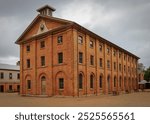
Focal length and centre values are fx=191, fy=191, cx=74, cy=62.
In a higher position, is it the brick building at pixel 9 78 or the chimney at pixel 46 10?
the chimney at pixel 46 10

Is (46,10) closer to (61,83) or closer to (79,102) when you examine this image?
(61,83)

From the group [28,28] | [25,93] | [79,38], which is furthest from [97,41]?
[25,93]

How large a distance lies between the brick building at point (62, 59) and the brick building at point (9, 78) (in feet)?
64.8

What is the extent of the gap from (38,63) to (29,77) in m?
3.40

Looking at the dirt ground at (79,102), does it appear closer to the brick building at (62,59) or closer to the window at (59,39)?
the brick building at (62,59)

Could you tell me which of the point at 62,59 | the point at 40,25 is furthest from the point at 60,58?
the point at 40,25

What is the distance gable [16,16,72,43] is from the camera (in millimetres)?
27538

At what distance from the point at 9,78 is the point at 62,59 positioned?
30495mm

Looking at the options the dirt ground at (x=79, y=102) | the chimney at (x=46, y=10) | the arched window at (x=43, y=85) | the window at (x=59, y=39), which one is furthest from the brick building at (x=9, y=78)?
the dirt ground at (x=79, y=102)

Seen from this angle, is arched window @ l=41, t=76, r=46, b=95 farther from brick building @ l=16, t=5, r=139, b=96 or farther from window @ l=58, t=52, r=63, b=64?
window @ l=58, t=52, r=63, b=64

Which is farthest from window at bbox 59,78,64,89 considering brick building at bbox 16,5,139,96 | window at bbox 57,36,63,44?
window at bbox 57,36,63,44

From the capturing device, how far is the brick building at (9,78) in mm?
49969

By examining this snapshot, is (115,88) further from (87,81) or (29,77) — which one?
(29,77)

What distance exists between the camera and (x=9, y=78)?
52.0 meters
